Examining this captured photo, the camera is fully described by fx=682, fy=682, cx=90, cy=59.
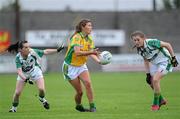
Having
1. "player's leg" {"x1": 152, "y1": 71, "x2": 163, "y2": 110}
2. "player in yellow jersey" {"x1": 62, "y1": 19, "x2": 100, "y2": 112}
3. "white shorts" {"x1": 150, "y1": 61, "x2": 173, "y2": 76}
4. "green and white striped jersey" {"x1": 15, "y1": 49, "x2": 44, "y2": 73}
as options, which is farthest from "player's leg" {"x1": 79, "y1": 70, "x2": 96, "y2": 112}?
"white shorts" {"x1": 150, "y1": 61, "x2": 173, "y2": 76}

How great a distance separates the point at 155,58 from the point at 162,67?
0.29 metres

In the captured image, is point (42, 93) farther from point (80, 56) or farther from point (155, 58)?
point (155, 58)

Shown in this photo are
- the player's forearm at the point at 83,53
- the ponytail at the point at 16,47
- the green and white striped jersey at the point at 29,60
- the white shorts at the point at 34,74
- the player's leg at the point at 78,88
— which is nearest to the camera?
the player's forearm at the point at 83,53

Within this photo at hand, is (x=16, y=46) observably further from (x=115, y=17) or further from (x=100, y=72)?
(x=115, y=17)

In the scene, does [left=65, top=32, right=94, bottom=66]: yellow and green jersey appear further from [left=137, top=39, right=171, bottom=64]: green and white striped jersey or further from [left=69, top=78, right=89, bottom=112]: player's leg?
[left=137, top=39, right=171, bottom=64]: green and white striped jersey

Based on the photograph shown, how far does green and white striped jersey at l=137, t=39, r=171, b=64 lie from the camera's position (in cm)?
1675

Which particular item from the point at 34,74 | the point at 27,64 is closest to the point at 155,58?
the point at 34,74

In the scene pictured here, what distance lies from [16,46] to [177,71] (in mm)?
31480

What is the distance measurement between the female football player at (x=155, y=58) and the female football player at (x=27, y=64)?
2.01 m

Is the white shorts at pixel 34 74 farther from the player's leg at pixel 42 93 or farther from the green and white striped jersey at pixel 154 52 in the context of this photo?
the green and white striped jersey at pixel 154 52

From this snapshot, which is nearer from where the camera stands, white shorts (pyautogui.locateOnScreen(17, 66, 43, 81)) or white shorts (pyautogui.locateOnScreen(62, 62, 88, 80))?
white shorts (pyautogui.locateOnScreen(62, 62, 88, 80))

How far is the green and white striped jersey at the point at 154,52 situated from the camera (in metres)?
16.8

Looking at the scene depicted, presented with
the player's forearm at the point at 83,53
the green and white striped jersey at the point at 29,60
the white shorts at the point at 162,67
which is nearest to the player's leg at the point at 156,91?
the white shorts at the point at 162,67

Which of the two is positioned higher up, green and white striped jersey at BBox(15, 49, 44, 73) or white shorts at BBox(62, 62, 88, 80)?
green and white striped jersey at BBox(15, 49, 44, 73)
